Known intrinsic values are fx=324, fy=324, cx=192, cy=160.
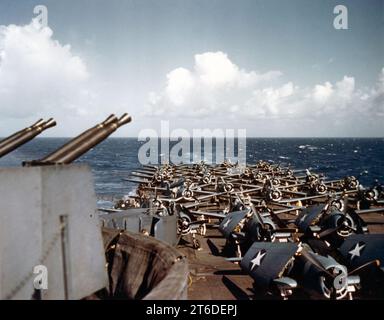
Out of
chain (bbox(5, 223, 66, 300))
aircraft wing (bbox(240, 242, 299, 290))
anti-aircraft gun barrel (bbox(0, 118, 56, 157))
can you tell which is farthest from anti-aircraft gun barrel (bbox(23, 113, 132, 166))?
aircraft wing (bbox(240, 242, 299, 290))

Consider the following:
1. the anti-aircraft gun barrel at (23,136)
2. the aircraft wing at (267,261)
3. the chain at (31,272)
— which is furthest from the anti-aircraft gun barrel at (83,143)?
the aircraft wing at (267,261)

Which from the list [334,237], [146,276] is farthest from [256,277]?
[334,237]

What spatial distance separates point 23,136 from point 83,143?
1.55m

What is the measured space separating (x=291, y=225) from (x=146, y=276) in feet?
49.9

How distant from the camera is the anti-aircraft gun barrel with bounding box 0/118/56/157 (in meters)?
6.02

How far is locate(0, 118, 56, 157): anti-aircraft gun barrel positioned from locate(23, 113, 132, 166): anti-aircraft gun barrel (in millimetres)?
1261

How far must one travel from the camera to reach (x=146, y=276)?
6188 millimetres

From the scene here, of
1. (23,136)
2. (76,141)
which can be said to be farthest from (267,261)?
(23,136)

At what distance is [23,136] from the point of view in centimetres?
630

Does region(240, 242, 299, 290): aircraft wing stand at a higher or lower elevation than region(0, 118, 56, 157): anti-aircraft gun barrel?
lower

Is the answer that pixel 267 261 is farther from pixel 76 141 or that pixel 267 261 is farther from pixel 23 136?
pixel 23 136

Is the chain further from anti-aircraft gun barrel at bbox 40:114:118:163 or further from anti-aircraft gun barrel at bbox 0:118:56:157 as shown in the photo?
anti-aircraft gun barrel at bbox 0:118:56:157

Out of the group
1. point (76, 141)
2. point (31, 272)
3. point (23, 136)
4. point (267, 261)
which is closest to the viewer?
point (31, 272)
